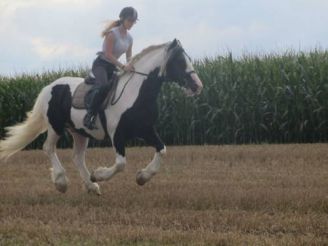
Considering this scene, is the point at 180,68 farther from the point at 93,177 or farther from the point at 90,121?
the point at 93,177

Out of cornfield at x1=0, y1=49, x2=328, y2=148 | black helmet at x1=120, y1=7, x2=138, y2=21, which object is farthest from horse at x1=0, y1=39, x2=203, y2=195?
cornfield at x1=0, y1=49, x2=328, y2=148

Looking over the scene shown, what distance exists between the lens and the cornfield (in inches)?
729

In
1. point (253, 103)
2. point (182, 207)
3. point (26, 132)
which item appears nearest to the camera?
point (182, 207)

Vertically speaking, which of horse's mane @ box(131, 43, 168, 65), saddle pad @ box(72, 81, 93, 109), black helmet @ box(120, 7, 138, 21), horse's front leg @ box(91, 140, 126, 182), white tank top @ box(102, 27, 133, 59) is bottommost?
horse's front leg @ box(91, 140, 126, 182)

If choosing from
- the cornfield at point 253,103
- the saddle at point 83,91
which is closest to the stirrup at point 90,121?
the saddle at point 83,91

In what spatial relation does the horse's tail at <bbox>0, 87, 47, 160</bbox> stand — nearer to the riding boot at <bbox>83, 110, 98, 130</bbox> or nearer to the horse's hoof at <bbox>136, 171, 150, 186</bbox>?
the riding boot at <bbox>83, 110, 98, 130</bbox>

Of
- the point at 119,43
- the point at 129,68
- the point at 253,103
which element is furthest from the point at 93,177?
the point at 253,103

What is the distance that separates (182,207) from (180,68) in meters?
1.94

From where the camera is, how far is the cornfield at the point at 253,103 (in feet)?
60.7

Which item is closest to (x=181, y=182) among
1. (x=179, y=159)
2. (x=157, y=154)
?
(x=157, y=154)

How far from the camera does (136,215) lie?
7.78m

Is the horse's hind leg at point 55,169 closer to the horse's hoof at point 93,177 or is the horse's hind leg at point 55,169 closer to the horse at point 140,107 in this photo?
the horse at point 140,107

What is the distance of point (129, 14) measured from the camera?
9.62m

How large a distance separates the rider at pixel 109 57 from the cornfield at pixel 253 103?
9410mm
